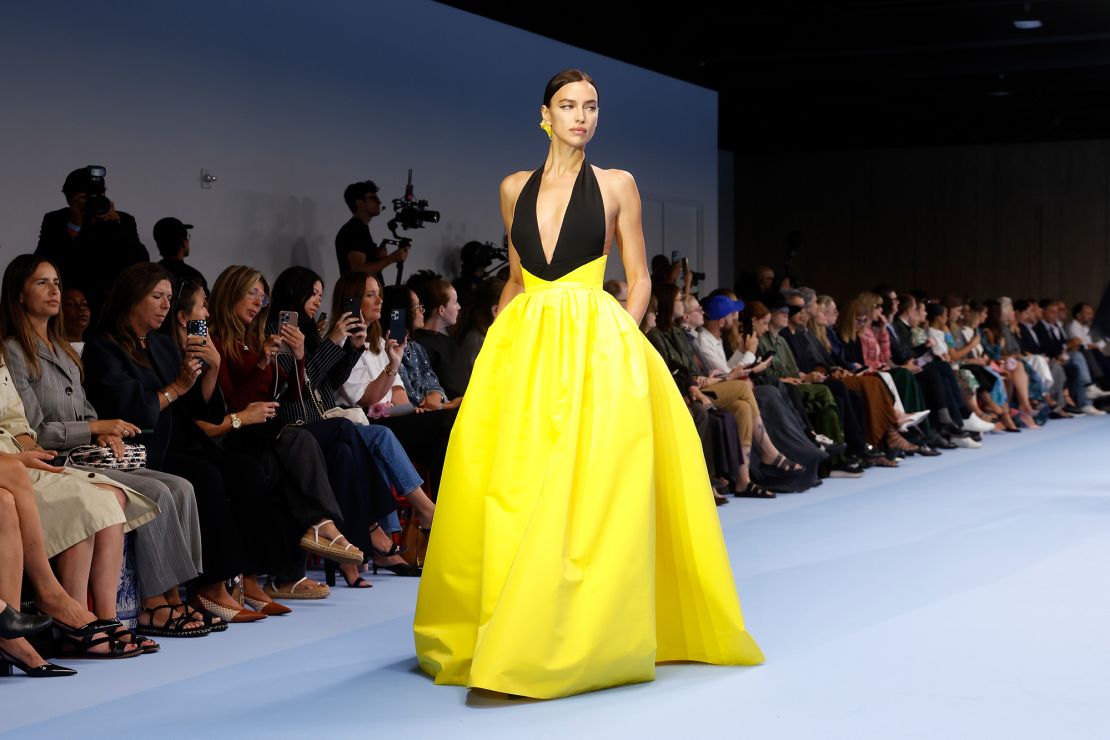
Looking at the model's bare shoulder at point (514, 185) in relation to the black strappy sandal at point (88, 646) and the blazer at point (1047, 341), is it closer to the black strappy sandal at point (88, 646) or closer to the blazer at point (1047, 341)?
the black strappy sandal at point (88, 646)

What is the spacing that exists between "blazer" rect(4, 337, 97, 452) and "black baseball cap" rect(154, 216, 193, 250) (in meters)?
1.76

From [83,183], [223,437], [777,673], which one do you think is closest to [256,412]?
[223,437]

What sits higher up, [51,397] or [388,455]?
[51,397]

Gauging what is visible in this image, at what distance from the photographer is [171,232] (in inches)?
208

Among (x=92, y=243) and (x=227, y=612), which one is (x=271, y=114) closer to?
(x=92, y=243)

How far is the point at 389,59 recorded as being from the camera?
7.13 m

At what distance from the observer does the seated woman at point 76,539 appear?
3.23 meters

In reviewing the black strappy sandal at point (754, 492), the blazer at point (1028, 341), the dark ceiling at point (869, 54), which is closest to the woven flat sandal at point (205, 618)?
the black strappy sandal at point (754, 492)

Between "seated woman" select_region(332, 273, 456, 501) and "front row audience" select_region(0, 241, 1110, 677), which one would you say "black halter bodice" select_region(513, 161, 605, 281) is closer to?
"front row audience" select_region(0, 241, 1110, 677)

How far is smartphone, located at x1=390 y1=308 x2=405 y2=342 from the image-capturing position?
15.3 feet

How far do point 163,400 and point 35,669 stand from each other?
0.85 m

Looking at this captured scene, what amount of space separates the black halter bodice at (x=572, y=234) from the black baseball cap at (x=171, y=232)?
255 cm

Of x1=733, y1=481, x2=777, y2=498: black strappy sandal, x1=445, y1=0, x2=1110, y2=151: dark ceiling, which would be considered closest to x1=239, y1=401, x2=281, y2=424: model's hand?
x1=733, y1=481, x2=777, y2=498: black strappy sandal

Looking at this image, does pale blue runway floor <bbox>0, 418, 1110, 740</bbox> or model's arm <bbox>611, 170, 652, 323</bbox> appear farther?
model's arm <bbox>611, 170, 652, 323</bbox>
